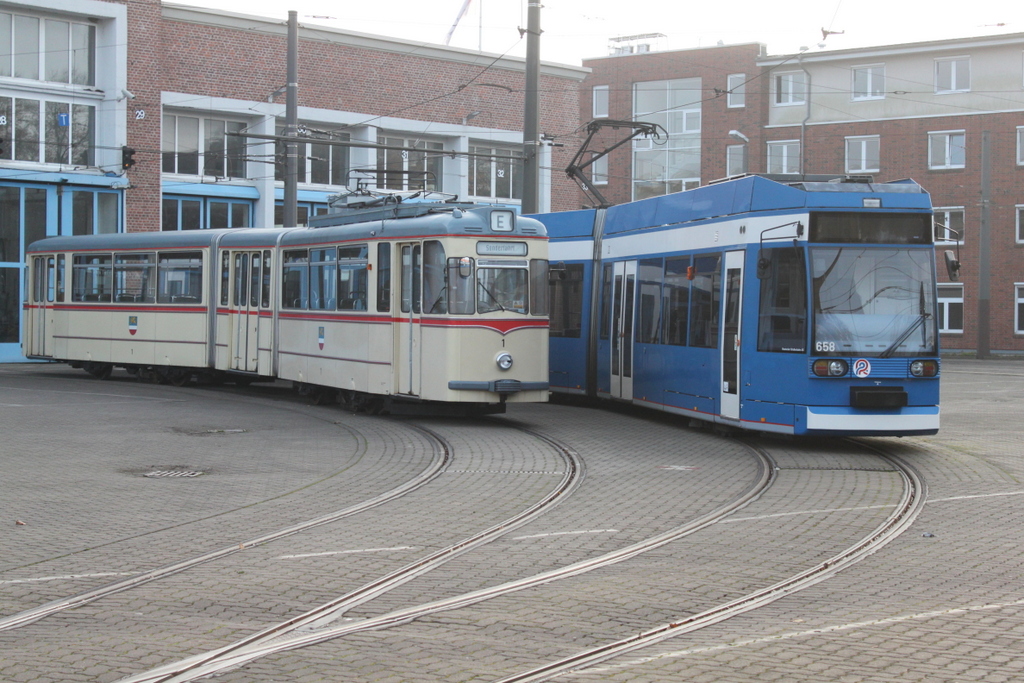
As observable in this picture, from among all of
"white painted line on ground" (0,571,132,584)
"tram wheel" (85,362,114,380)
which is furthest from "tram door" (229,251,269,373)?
"white painted line on ground" (0,571,132,584)

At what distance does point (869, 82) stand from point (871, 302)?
4233 centimetres

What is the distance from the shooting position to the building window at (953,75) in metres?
50.7

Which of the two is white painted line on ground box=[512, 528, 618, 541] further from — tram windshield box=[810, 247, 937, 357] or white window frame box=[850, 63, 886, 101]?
white window frame box=[850, 63, 886, 101]

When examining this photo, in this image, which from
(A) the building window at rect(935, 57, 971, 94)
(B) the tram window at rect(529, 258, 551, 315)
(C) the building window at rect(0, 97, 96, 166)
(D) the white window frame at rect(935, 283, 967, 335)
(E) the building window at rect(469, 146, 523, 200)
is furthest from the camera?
(D) the white window frame at rect(935, 283, 967, 335)

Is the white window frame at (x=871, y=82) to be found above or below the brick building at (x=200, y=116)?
above

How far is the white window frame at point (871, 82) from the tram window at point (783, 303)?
4158cm

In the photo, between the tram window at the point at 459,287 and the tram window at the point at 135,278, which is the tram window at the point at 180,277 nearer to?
the tram window at the point at 135,278

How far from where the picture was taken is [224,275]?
23156mm

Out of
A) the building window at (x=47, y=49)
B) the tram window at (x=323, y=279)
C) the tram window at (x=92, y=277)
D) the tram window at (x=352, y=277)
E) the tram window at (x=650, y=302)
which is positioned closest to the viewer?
the tram window at (x=650, y=302)

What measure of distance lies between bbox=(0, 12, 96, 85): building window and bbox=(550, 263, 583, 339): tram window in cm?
1869

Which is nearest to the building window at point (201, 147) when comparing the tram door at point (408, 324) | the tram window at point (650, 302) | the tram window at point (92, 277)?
the tram window at point (92, 277)

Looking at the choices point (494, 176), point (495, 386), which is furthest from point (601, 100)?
point (495, 386)

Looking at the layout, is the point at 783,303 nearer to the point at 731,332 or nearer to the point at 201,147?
the point at 731,332

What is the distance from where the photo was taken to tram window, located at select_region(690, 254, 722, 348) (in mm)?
15156
